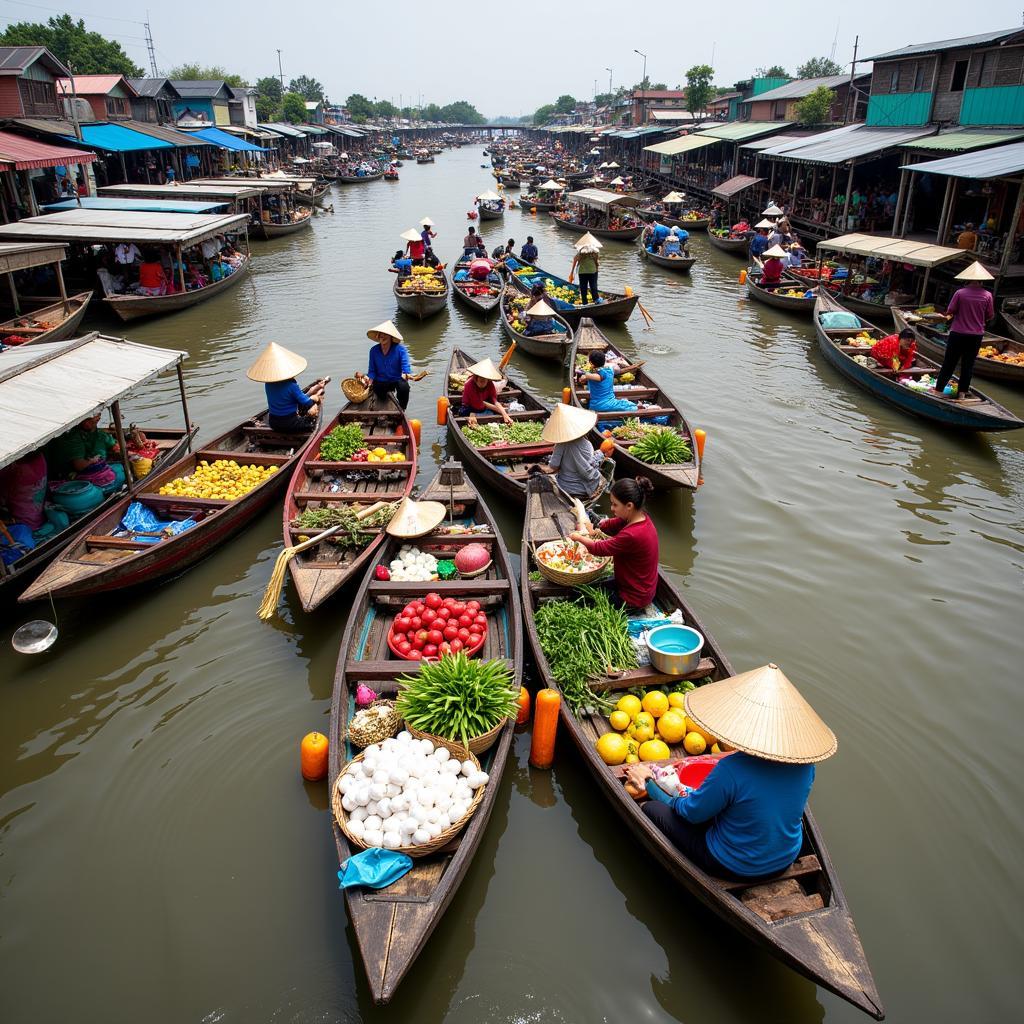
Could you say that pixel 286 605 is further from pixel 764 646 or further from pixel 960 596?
pixel 960 596

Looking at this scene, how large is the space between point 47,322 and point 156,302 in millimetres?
2876

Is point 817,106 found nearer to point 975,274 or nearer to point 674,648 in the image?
point 975,274

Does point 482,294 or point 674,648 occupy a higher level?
point 482,294

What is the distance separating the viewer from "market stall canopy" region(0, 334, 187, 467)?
21.4 feet

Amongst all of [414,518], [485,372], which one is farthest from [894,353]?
[414,518]

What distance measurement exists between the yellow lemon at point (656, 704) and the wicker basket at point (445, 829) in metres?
1.48

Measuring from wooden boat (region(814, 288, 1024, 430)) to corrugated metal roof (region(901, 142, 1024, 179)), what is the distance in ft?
11.8

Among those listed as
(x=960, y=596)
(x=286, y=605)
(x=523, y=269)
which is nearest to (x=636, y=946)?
(x=286, y=605)

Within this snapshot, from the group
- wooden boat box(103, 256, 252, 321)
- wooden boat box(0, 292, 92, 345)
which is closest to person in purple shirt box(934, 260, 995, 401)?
wooden boat box(0, 292, 92, 345)

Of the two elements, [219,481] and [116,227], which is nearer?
[219,481]

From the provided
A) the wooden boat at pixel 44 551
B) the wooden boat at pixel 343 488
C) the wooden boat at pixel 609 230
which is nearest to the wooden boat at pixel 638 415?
the wooden boat at pixel 343 488

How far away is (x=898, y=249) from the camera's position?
1592 cm

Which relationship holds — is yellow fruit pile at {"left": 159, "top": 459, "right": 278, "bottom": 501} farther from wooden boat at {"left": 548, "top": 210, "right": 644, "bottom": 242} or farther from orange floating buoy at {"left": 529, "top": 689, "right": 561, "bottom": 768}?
wooden boat at {"left": 548, "top": 210, "right": 644, "bottom": 242}

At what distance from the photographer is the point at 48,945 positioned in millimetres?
4465
